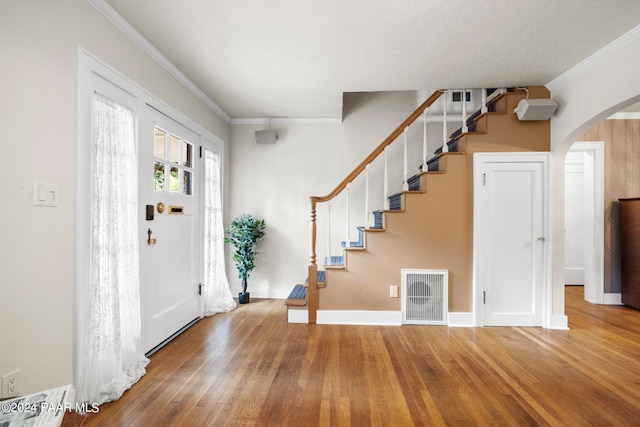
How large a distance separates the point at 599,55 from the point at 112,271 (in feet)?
13.8

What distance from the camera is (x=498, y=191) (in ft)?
11.0

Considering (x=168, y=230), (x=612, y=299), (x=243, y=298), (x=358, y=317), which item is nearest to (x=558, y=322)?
(x=612, y=299)

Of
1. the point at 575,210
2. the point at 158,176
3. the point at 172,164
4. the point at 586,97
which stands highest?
the point at 586,97

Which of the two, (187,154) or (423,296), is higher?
(187,154)

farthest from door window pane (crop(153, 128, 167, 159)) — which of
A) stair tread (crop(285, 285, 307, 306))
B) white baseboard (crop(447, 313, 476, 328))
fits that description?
white baseboard (crop(447, 313, 476, 328))

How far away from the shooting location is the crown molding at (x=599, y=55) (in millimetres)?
2331

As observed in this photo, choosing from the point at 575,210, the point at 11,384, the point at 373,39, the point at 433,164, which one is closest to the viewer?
the point at 11,384

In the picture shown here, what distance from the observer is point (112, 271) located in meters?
2.07

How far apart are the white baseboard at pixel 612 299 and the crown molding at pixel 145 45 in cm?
582

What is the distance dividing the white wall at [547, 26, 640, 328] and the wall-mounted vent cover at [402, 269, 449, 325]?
116 centimetres

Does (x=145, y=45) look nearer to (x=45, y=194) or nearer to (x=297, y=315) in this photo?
(x=45, y=194)

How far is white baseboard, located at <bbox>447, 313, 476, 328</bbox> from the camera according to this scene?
11.0 feet

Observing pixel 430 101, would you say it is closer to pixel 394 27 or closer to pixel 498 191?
pixel 498 191

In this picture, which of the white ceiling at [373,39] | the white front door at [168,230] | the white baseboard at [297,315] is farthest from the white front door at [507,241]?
the white front door at [168,230]
